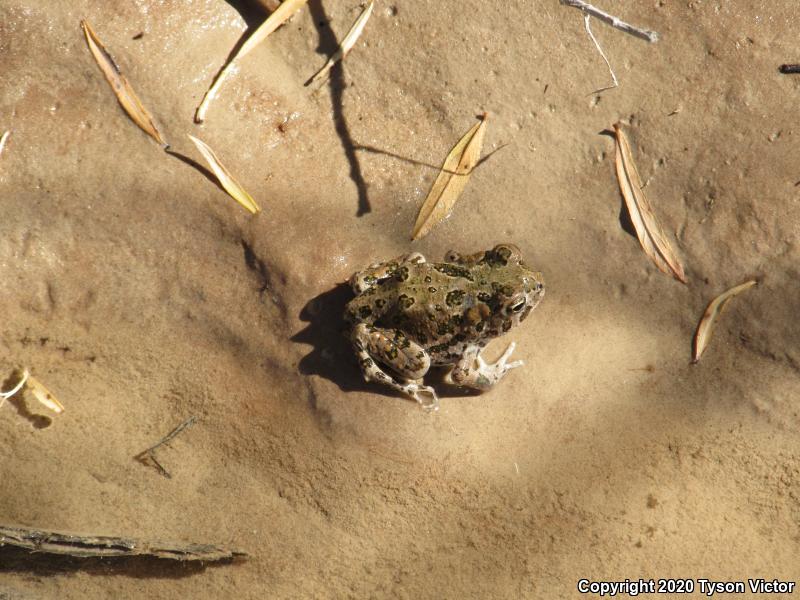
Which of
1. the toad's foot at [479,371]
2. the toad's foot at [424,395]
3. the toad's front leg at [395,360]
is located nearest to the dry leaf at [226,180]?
the toad's front leg at [395,360]

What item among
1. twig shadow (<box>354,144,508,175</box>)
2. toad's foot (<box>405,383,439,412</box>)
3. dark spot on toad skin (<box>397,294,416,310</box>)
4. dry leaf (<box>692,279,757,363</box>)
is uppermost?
twig shadow (<box>354,144,508,175</box>)

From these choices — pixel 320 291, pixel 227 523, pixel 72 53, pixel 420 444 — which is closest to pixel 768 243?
pixel 420 444

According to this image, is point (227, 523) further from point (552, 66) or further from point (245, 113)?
point (552, 66)

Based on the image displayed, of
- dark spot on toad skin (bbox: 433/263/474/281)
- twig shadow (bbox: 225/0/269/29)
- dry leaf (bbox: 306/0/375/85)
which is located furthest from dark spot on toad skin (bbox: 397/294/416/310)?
twig shadow (bbox: 225/0/269/29)

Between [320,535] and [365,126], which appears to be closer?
[320,535]

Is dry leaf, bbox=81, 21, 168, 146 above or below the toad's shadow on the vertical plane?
above

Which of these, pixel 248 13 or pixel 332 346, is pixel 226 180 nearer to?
pixel 248 13

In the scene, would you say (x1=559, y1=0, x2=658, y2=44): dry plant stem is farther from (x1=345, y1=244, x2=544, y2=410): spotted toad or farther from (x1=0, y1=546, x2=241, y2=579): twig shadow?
(x1=0, y1=546, x2=241, y2=579): twig shadow
